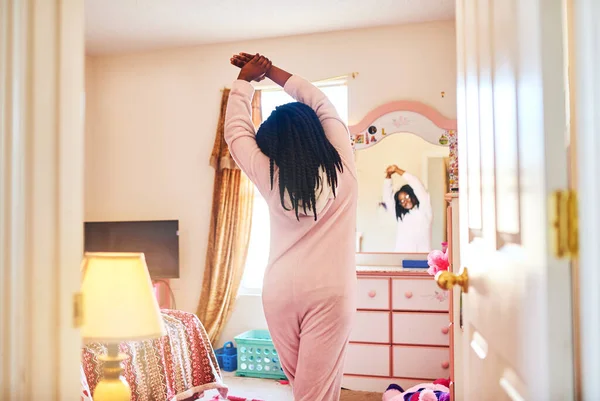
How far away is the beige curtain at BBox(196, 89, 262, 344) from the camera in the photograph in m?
4.43

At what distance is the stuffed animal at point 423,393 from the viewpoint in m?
2.66

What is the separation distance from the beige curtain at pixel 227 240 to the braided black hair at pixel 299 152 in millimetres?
2600

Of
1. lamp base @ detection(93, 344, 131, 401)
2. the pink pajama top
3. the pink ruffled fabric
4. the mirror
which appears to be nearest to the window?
the mirror

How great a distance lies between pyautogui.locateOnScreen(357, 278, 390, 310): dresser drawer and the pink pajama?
1.86 meters

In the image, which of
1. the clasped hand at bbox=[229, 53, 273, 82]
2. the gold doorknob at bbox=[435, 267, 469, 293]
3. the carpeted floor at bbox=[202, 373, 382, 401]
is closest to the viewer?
the gold doorknob at bbox=[435, 267, 469, 293]

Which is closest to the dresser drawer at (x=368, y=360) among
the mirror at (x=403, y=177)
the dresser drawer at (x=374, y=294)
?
the dresser drawer at (x=374, y=294)

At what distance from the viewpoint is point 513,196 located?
87cm

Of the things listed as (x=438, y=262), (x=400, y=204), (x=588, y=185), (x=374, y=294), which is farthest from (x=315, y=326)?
(x=400, y=204)

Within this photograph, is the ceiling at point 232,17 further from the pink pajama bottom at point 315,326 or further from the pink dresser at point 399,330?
the pink pajama bottom at point 315,326

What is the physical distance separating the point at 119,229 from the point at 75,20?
3.70m

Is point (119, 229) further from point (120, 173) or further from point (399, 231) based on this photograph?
point (399, 231)

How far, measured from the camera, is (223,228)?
175 inches

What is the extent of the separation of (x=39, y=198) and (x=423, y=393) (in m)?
2.27

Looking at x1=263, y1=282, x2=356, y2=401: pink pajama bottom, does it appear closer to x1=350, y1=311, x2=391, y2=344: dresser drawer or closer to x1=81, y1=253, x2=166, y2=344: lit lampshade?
x1=81, y1=253, x2=166, y2=344: lit lampshade
